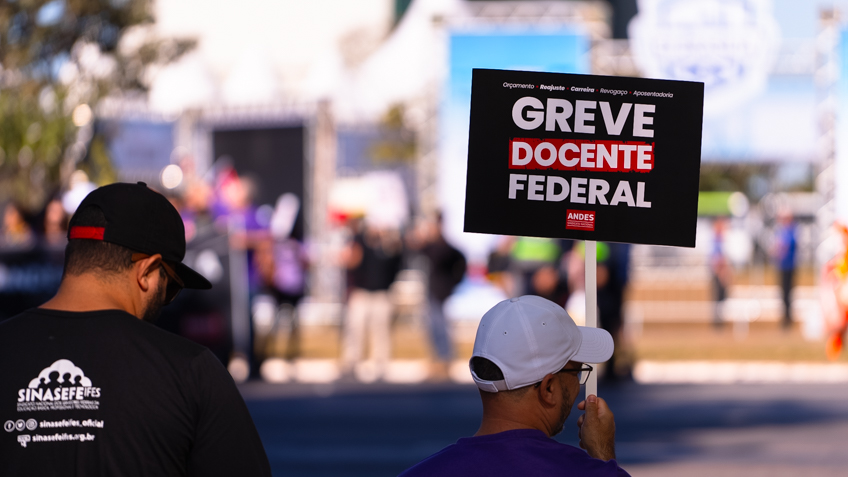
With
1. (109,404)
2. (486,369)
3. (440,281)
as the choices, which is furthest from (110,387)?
(440,281)

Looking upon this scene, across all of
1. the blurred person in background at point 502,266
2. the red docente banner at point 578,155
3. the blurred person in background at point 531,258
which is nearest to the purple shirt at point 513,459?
the red docente banner at point 578,155

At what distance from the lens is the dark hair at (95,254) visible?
2.54 meters

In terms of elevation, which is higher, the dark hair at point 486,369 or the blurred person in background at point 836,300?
the dark hair at point 486,369

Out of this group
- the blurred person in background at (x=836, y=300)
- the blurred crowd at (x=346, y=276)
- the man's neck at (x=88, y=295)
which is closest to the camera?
the man's neck at (x=88, y=295)

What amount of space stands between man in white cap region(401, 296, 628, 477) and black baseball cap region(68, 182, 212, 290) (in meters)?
0.77

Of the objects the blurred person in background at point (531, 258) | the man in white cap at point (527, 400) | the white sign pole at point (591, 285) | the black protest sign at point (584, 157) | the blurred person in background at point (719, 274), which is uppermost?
the black protest sign at point (584, 157)

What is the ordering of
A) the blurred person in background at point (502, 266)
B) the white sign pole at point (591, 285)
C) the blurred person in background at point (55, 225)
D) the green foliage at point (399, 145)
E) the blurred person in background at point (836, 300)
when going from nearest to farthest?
the white sign pole at point (591, 285)
the blurred person in background at point (55, 225)
the blurred person in background at point (836, 300)
the blurred person in background at point (502, 266)
the green foliage at point (399, 145)

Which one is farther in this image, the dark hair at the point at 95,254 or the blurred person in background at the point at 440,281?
the blurred person in background at the point at 440,281

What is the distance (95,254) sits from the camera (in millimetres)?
2549

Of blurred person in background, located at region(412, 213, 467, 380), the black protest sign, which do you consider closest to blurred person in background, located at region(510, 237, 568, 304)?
blurred person in background, located at region(412, 213, 467, 380)

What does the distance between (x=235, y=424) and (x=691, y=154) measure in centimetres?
164

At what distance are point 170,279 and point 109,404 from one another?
37cm

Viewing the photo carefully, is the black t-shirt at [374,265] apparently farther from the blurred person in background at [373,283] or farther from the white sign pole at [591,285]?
the white sign pole at [591,285]

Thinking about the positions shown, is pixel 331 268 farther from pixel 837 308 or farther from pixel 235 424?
pixel 235 424
